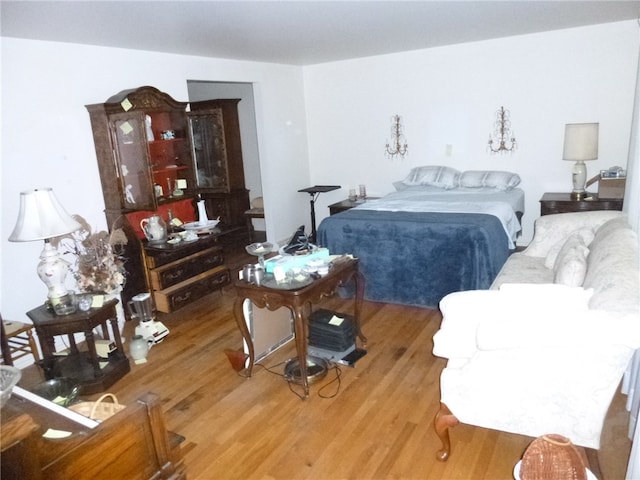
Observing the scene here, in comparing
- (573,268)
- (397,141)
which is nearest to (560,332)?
(573,268)

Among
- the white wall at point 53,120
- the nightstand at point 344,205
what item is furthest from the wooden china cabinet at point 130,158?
the nightstand at point 344,205

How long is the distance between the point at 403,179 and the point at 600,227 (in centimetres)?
286

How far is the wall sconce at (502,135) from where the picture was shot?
5.16m

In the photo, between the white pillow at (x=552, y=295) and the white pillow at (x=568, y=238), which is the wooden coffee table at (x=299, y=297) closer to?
the white pillow at (x=552, y=295)

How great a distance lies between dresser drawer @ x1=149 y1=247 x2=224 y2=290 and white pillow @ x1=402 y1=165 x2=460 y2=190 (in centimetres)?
244

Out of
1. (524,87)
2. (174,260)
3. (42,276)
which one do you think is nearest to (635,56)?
(524,87)

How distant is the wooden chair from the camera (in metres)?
2.91

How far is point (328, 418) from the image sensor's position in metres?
2.58

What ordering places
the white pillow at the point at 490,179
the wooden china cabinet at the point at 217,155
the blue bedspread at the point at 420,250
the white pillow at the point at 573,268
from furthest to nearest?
the wooden china cabinet at the point at 217,155 < the white pillow at the point at 490,179 < the blue bedspread at the point at 420,250 < the white pillow at the point at 573,268

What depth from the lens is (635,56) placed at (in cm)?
446

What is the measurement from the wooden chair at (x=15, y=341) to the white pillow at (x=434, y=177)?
13.2ft

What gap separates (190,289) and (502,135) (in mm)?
3713

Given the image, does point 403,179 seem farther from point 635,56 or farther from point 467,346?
point 467,346

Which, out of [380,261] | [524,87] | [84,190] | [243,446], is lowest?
[243,446]
